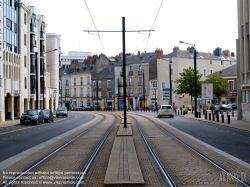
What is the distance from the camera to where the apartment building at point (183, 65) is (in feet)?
279

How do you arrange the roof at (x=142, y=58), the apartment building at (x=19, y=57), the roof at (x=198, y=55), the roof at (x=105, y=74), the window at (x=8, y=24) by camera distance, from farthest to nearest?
the roof at (x=105, y=74) → the roof at (x=142, y=58) → the roof at (x=198, y=55) → the window at (x=8, y=24) → the apartment building at (x=19, y=57)

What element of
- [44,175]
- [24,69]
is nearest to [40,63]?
[24,69]

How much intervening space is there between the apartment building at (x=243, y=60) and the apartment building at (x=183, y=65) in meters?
40.9

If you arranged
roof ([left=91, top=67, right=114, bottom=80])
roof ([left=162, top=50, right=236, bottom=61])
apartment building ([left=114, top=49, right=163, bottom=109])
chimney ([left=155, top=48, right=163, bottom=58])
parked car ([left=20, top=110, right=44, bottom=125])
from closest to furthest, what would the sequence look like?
parked car ([left=20, top=110, right=44, bottom=125]) < roof ([left=162, top=50, right=236, bottom=61]) < chimney ([left=155, top=48, right=163, bottom=58]) < apartment building ([left=114, top=49, right=163, bottom=109]) < roof ([left=91, top=67, right=114, bottom=80])

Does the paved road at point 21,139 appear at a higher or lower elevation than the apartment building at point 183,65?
lower

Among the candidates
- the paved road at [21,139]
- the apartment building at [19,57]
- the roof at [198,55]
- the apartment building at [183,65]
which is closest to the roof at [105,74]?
the apartment building at [183,65]

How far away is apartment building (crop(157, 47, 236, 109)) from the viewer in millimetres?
84912

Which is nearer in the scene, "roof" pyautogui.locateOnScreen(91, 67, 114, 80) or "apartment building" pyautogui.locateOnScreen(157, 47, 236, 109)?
"apartment building" pyautogui.locateOnScreen(157, 47, 236, 109)

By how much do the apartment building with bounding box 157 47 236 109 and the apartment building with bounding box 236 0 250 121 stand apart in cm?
4091

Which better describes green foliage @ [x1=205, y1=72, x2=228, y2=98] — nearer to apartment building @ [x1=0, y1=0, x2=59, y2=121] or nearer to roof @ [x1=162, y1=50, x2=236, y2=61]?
roof @ [x1=162, y1=50, x2=236, y2=61]

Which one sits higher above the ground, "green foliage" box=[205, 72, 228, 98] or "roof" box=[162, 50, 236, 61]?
"roof" box=[162, 50, 236, 61]

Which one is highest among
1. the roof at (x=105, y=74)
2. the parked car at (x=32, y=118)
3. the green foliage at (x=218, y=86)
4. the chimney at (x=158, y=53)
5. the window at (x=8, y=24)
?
the chimney at (x=158, y=53)

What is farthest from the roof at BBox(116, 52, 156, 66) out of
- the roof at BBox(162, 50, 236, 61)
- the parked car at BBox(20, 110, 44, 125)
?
the parked car at BBox(20, 110, 44, 125)

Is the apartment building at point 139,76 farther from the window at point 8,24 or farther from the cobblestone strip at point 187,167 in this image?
the cobblestone strip at point 187,167
